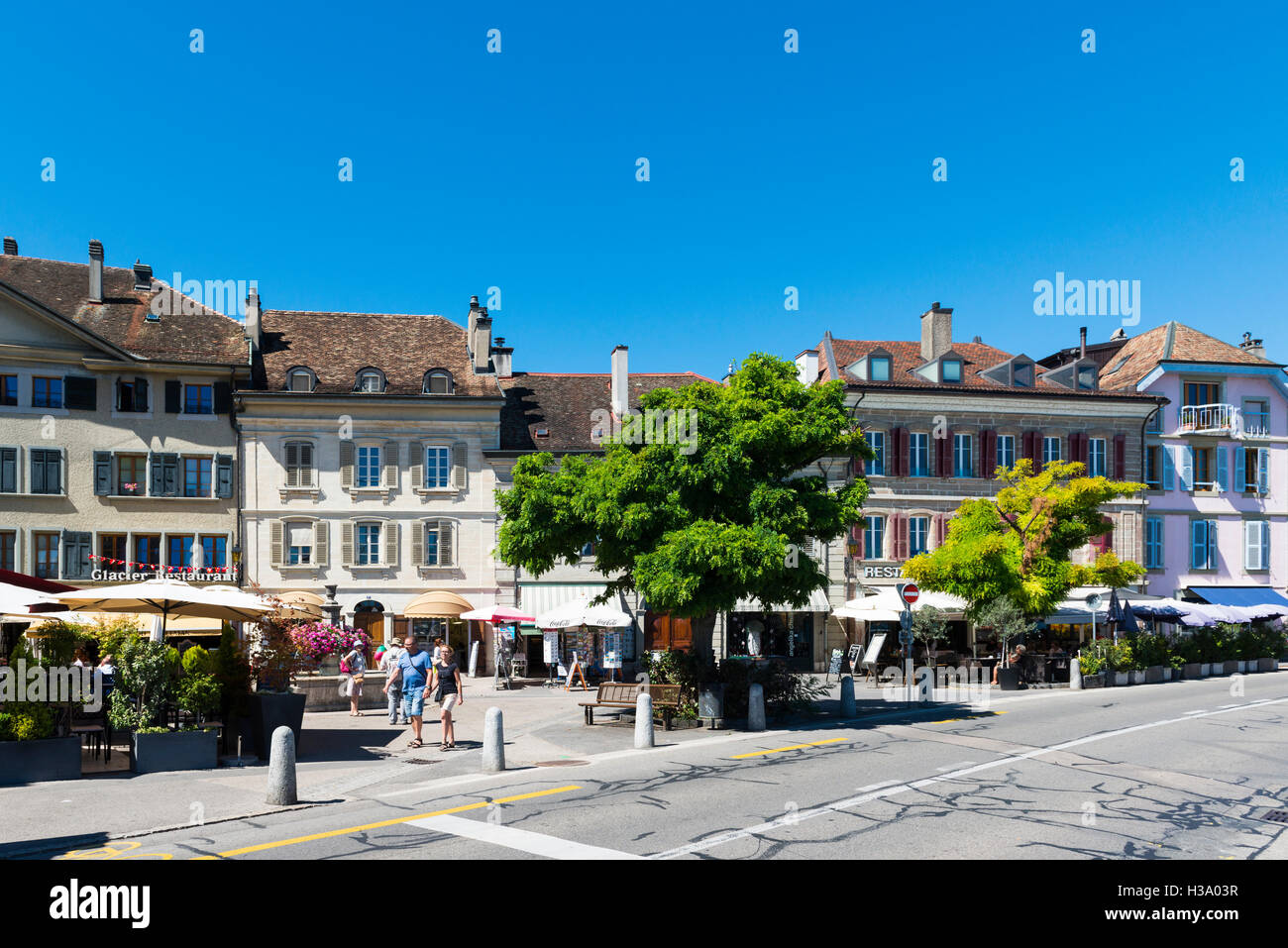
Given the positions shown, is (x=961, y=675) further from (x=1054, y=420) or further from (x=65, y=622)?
(x=65, y=622)

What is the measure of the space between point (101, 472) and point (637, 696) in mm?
24126

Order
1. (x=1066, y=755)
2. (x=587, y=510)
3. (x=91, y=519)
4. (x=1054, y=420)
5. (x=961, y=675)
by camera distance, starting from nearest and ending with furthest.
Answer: (x=1066, y=755), (x=587, y=510), (x=961, y=675), (x=91, y=519), (x=1054, y=420)

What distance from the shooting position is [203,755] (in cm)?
→ 1423

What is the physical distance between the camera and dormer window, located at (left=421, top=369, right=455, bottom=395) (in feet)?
124

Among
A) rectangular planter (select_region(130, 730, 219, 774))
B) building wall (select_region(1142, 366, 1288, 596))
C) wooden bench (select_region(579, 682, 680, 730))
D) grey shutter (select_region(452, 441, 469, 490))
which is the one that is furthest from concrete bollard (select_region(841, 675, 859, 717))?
building wall (select_region(1142, 366, 1288, 596))

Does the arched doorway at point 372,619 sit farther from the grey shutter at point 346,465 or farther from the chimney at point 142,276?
the chimney at point 142,276

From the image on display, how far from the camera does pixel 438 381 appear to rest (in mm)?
37750

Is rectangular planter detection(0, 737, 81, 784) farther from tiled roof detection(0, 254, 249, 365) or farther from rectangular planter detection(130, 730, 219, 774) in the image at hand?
tiled roof detection(0, 254, 249, 365)

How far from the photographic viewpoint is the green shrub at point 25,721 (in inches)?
504

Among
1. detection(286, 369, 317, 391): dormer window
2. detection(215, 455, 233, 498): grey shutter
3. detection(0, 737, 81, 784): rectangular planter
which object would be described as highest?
detection(286, 369, 317, 391): dormer window

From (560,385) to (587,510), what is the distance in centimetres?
2270

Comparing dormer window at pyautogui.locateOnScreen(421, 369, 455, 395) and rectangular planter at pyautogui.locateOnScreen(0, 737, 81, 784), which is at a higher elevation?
dormer window at pyautogui.locateOnScreen(421, 369, 455, 395)

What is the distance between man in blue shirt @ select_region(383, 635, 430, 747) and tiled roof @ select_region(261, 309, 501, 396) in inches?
809
